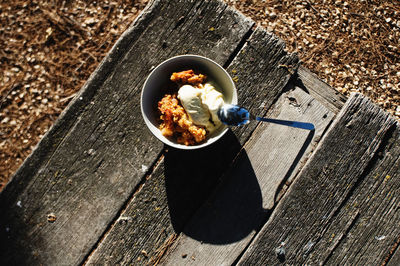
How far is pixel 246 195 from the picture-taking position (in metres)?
1.33

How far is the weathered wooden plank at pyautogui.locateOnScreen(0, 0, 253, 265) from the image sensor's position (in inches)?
53.9

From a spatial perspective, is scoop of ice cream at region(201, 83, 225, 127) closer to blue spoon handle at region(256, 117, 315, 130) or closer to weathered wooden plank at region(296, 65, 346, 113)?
blue spoon handle at region(256, 117, 315, 130)

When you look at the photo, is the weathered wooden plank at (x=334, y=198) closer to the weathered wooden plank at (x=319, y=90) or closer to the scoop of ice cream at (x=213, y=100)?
the weathered wooden plank at (x=319, y=90)

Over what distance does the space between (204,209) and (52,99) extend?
4.63 feet

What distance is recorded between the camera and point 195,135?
116 centimetres

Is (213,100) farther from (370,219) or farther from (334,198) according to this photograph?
(370,219)

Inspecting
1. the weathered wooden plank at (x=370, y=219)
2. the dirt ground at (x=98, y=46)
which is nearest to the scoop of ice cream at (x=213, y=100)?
the weathered wooden plank at (x=370, y=219)

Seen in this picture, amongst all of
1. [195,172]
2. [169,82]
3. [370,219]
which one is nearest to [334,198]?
[370,219]

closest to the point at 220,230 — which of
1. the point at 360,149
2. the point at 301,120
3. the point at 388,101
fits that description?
the point at 301,120

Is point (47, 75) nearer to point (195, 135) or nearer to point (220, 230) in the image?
point (195, 135)

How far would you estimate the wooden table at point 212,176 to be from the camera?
1318mm

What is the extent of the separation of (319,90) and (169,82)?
72 centimetres

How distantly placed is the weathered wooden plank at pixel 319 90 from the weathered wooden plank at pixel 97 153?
1.20ft

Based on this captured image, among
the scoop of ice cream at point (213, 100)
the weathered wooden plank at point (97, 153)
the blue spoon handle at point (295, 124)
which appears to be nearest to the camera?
the scoop of ice cream at point (213, 100)
